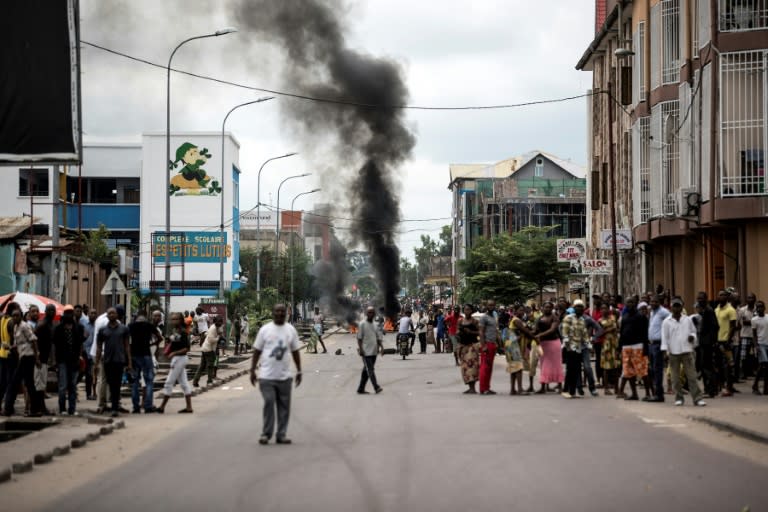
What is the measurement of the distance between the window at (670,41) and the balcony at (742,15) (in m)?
4.79

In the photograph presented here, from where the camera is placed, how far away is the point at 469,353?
21.0m

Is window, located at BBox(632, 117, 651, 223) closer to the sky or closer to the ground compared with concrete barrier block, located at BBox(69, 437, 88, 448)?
closer to the sky

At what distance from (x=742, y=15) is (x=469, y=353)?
445 inches

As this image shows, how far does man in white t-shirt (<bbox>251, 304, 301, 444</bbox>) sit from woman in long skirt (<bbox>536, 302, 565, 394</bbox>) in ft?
25.8

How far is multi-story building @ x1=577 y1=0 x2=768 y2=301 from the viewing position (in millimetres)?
25797

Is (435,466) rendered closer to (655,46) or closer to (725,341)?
(725,341)

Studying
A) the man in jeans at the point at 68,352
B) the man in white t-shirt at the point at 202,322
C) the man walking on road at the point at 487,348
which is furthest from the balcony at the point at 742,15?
the man in white t-shirt at the point at 202,322

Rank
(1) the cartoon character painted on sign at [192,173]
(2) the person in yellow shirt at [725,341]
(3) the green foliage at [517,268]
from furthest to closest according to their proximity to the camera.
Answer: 1. (1) the cartoon character painted on sign at [192,173]
2. (3) the green foliage at [517,268]
3. (2) the person in yellow shirt at [725,341]

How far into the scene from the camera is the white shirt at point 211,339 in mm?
24438

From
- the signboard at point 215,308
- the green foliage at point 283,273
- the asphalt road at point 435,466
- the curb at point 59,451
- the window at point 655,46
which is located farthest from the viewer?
the green foliage at point 283,273

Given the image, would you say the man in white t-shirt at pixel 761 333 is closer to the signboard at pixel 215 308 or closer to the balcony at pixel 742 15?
the balcony at pixel 742 15

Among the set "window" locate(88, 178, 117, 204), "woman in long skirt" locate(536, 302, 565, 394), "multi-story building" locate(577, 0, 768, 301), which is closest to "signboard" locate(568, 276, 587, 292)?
"multi-story building" locate(577, 0, 768, 301)

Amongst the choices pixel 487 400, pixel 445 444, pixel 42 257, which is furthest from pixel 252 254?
pixel 445 444

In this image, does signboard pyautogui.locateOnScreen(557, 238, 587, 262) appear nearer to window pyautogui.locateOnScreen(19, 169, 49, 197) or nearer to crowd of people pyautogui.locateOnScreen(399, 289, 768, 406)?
crowd of people pyautogui.locateOnScreen(399, 289, 768, 406)
